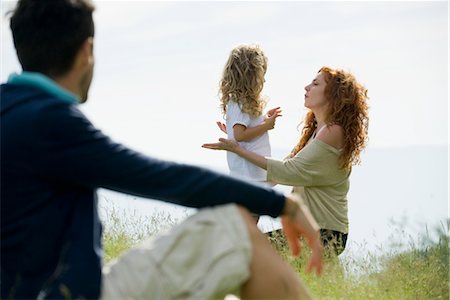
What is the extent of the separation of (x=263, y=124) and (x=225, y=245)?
14.1 ft

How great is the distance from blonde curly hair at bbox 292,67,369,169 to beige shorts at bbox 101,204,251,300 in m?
3.77

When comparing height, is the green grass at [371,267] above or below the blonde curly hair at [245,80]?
below

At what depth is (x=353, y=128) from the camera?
21.6 feet

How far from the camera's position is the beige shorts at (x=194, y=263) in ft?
9.33

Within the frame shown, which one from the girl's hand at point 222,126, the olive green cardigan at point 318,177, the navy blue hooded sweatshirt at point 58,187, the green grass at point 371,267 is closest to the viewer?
the navy blue hooded sweatshirt at point 58,187

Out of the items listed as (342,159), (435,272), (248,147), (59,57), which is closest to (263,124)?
(248,147)

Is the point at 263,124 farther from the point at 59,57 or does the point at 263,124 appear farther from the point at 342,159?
the point at 59,57

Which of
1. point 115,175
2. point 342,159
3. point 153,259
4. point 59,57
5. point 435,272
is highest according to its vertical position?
point 59,57

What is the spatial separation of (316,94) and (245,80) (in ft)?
2.35

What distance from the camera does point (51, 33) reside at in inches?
121

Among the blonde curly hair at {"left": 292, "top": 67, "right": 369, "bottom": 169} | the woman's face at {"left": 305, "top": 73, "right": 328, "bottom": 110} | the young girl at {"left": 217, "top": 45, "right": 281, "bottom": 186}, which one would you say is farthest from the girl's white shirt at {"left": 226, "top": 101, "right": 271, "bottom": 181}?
the blonde curly hair at {"left": 292, "top": 67, "right": 369, "bottom": 169}

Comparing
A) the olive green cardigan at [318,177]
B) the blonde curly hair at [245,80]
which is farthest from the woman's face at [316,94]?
the blonde curly hair at [245,80]

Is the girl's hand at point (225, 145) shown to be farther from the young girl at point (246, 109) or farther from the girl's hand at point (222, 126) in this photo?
the girl's hand at point (222, 126)

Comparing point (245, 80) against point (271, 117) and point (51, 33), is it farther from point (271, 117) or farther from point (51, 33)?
point (51, 33)
